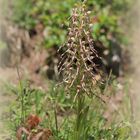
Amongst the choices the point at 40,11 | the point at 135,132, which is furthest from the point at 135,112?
the point at 40,11

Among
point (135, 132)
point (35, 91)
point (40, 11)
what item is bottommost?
point (135, 132)

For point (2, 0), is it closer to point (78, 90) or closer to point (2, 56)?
point (2, 56)

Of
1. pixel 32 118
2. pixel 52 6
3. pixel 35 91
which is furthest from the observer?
pixel 52 6

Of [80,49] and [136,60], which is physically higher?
[136,60]

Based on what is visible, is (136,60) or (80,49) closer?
(80,49)

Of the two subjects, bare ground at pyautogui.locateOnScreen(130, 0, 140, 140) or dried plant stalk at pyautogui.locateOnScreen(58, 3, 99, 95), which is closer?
dried plant stalk at pyautogui.locateOnScreen(58, 3, 99, 95)

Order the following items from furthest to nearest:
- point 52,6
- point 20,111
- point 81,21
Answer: point 52,6
point 20,111
point 81,21

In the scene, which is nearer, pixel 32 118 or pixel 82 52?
pixel 82 52

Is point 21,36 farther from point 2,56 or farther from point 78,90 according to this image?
point 78,90

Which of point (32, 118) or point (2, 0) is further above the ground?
point (2, 0)

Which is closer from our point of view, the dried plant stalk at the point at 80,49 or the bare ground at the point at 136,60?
the dried plant stalk at the point at 80,49
